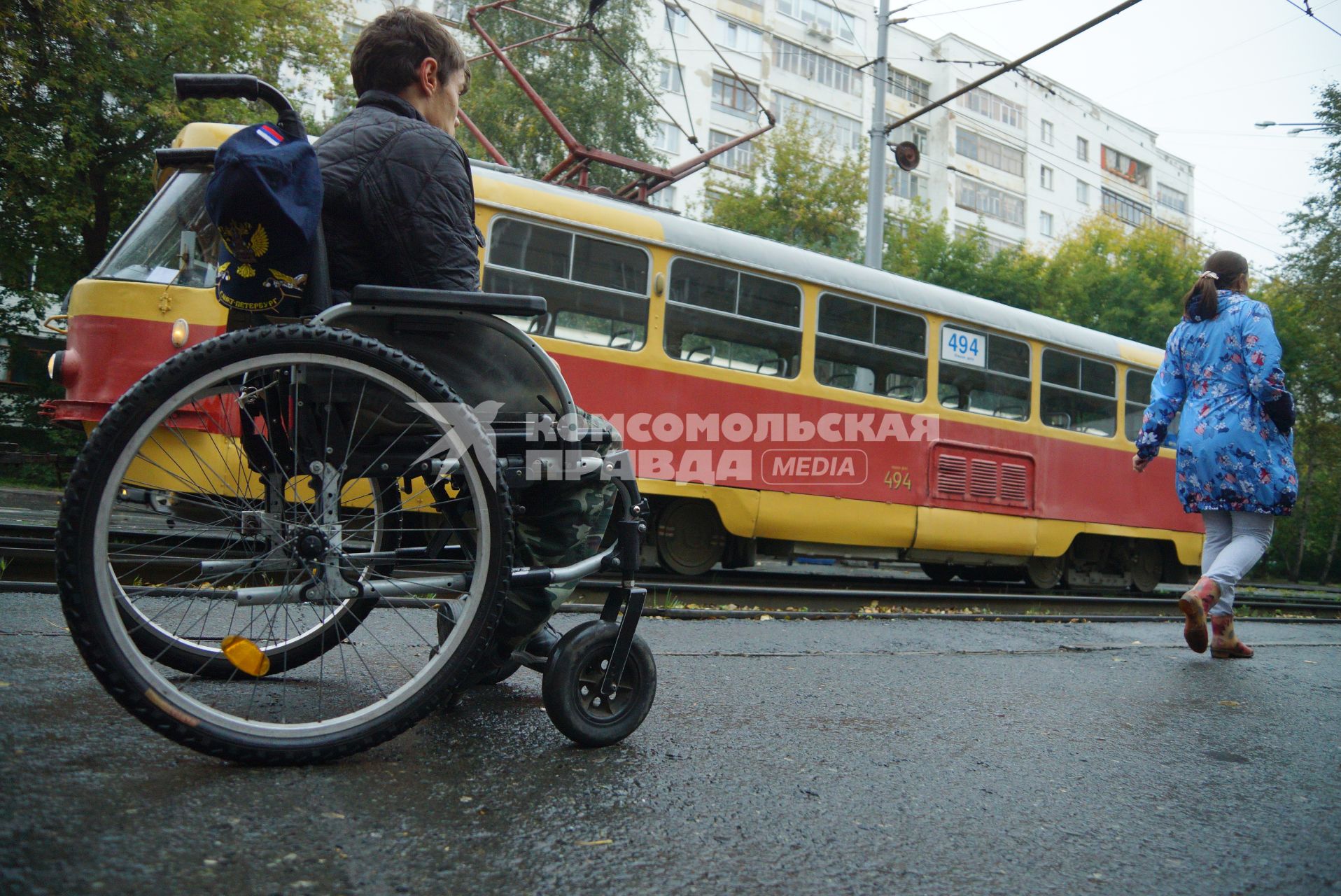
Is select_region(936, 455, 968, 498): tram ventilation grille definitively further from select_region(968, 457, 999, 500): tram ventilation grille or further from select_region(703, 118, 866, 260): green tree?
select_region(703, 118, 866, 260): green tree

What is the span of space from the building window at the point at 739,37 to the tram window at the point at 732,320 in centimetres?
3804

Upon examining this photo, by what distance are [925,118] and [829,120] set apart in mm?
7519

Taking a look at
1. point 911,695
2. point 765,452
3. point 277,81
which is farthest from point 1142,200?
point 911,695

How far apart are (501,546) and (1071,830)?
1.27 m

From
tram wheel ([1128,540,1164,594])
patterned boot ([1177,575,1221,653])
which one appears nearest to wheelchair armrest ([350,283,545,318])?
patterned boot ([1177,575,1221,653])

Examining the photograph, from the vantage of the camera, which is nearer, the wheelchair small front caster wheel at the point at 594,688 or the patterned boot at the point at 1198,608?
the wheelchair small front caster wheel at the point at 594,688

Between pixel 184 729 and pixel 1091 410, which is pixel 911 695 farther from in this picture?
pixel 1091 410

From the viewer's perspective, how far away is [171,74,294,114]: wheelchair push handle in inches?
77.2

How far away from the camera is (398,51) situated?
2383 millimetres

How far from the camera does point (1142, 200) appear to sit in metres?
60.8

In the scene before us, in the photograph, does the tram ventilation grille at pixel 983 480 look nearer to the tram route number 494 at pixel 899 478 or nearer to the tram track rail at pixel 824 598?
the tram route number 494 at pixel 899 478

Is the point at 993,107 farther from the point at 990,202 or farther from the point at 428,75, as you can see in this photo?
the point at 428,75

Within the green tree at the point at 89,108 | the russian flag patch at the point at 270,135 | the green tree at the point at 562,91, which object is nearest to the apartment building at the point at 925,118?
the green tree at the point at 562,91

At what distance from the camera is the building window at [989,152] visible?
49.9 metres
